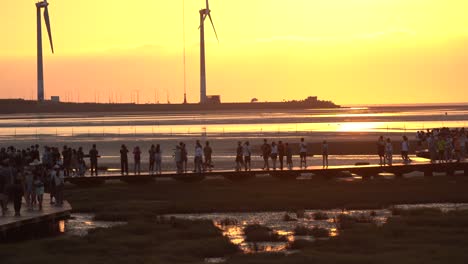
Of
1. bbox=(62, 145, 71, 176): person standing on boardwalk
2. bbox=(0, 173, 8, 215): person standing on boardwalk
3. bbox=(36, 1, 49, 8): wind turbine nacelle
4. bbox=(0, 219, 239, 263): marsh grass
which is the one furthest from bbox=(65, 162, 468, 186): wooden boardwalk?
bbox=(36, 1, 49, 8): wind turbine nacelle

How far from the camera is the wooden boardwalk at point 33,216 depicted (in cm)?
2927

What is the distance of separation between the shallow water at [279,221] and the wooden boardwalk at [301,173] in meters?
10.4

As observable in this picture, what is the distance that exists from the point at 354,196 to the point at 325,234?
10.9 metres

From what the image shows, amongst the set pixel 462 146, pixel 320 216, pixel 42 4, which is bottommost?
pixel 320 216

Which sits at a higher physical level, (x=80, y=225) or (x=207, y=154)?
(x=207, y=154)

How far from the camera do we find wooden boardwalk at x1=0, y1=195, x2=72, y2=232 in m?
29.3

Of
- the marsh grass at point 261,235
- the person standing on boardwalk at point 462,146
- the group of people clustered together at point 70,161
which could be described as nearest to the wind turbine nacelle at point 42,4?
the group of people clustered together at point 70,161

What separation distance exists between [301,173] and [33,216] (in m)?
19.2

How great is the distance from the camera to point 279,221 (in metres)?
33.1

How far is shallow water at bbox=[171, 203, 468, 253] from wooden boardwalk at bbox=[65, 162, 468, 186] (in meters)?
10.4

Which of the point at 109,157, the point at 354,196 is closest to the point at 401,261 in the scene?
the point at 354,196

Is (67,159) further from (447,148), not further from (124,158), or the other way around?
(447,148)

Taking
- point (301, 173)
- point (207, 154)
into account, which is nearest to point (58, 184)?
point (207, 154)

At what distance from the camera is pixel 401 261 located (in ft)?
80.7
